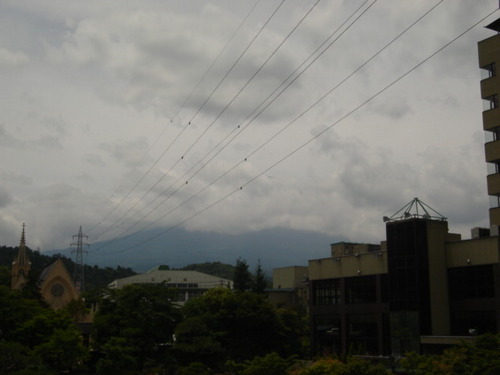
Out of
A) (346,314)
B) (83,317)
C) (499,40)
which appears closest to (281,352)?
(346,314)

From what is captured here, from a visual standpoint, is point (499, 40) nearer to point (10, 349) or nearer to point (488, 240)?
point (488, 240)

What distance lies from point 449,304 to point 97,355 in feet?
104

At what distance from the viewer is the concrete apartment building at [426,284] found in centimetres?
4638

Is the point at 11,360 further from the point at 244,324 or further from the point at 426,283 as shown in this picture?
the point at 426,283

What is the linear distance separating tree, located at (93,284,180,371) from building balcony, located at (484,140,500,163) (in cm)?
2816

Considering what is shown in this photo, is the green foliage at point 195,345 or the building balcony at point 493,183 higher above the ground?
the building balcony at point 493,183

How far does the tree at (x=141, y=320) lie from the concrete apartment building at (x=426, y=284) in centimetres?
1685

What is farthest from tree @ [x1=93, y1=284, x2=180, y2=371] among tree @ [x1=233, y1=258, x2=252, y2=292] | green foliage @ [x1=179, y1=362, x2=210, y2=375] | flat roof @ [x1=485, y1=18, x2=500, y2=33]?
tree @ [x1=233, y1=258, x2=252, y2=292]

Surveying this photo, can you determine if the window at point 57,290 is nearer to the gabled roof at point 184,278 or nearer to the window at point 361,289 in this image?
the gabled roof at point 184,278

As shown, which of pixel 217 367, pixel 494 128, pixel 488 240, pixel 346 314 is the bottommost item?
pixel 217 367

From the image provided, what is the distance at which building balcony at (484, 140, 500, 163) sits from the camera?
44094mm

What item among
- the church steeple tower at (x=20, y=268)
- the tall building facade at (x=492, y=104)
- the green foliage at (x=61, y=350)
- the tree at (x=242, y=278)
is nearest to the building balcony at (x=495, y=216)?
the tall building facade at (x=492, y=104)

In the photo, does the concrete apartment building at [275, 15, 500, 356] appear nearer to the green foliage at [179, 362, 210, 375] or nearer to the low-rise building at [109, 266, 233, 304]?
the green foliage at [179, 362, 210, 375]

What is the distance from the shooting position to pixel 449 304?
185 feet
